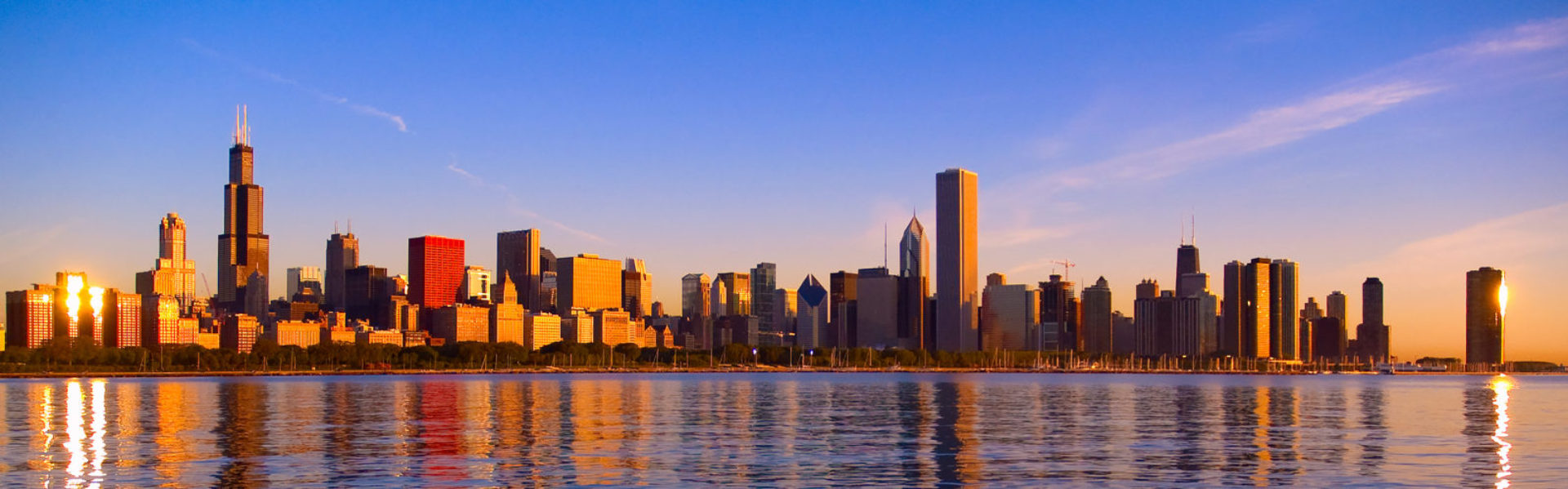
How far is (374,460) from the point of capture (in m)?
60.8

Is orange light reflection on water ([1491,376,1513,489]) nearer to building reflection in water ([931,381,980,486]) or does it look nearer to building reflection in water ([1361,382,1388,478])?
building reflection in water ([1361,382,1388,478])

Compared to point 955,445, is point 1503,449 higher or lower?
lower

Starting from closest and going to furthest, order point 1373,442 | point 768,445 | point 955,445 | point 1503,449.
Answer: point 768,445 → point 955,445 → point 1503,449 → point 1373,442

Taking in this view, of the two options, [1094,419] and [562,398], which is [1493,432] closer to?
[1094,419]

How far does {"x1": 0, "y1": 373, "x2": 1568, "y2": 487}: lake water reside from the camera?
5509cm

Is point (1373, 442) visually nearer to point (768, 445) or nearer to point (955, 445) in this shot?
point (955, 445)

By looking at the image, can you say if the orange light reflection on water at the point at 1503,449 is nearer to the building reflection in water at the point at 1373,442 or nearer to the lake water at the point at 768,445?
the lake water at the point at 768,445

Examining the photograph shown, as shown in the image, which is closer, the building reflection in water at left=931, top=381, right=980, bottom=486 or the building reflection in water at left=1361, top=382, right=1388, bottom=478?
the building reflection in water at left=931, top=381, right=980, bottom=486

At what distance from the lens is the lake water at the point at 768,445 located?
2169 inches

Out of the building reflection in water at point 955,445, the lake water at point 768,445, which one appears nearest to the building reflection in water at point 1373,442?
the lake water at point 768,445

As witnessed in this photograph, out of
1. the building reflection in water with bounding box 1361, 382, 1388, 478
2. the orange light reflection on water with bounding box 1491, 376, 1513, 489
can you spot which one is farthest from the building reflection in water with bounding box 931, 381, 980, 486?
the orange light reflection on water with bounding box 1491, 376, 1513, 489

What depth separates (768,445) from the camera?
70.9m

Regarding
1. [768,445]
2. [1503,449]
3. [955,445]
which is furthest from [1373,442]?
[768,445]

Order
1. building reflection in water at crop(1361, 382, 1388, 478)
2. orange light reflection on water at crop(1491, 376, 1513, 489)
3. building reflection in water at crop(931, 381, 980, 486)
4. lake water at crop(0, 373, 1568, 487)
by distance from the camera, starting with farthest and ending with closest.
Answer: building reflection in water at crop(1361, 382, 1388, 478), orange light reflection on water at crop(1491, 376, 1513, 489), building reflection in water at crop(931, 381, 980, 486), lake water at crop(0, 373, 1568, 487)
